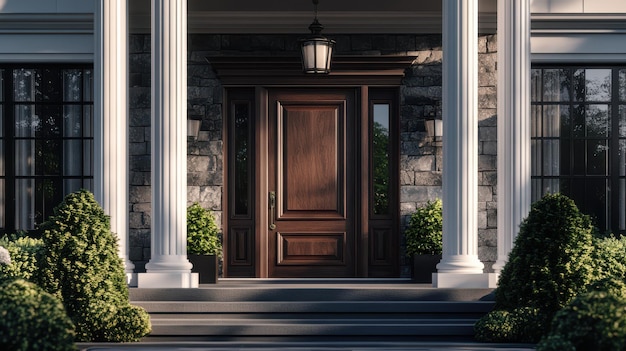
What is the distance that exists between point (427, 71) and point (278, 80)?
224 cm

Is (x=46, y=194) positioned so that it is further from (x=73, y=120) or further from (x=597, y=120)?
(x=597, y=120)

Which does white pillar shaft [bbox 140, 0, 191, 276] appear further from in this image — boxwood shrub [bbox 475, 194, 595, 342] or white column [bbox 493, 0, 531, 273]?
white column [bbox 493, 0, 531, 273]

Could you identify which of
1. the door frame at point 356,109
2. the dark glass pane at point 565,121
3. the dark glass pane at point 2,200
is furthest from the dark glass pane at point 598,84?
the dark glass pane at point 2,200

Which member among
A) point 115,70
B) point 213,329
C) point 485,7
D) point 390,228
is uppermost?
point 485,7

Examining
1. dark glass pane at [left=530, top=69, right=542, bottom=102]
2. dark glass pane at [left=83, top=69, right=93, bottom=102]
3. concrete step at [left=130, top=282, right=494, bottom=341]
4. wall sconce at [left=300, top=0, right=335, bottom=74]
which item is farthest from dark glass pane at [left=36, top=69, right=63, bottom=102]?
dark glass pane at [left=530, top=69, right=542, bottom=102]

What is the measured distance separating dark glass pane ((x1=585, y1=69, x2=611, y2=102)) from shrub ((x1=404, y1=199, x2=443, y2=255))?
280 centimetres

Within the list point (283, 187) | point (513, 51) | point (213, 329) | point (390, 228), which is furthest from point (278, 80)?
point (213, 329)

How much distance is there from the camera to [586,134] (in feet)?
47.2

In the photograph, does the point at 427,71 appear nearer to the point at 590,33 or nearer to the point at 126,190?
the point at 590,33

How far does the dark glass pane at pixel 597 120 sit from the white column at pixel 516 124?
2442 mm

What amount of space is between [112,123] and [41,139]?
2538mm

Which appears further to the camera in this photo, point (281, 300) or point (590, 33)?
point (590, 33)

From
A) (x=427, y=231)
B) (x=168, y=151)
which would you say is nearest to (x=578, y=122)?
(x=427, y=231)

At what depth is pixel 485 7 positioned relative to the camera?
14.0 m
